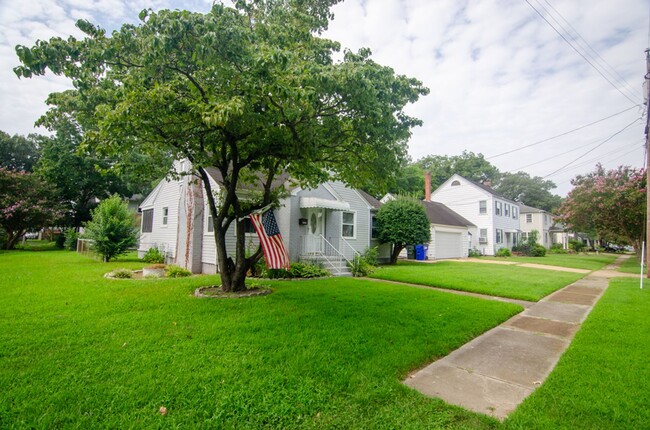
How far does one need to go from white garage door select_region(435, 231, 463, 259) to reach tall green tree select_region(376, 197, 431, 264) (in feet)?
22.8

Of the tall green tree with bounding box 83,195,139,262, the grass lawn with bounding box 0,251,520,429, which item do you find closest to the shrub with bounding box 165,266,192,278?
the grass lawn with bounding box 0,251,520,429

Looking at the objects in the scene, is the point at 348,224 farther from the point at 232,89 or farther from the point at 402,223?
the point at 232,89

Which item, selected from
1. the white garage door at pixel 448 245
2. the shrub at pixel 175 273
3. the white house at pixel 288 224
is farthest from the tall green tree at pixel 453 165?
the shrub at pixel 175 273

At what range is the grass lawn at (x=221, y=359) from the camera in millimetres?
2848

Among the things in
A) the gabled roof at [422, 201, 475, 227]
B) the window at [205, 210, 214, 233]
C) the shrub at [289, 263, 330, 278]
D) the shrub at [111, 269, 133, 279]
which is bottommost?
the shrub at [111, 269, 133, 279]

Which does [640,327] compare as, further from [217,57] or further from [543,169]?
[543,169]

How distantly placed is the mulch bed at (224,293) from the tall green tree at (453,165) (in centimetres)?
4541

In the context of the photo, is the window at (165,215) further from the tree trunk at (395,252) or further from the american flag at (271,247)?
the tree trunk at (395,252)

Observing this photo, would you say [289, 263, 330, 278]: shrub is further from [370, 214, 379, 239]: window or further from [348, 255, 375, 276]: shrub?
[370, 214, 379, 239]: window

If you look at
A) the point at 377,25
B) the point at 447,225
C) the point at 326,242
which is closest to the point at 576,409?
the point at 377,25

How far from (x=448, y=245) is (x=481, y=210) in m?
8.05

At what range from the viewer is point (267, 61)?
424 centimetres

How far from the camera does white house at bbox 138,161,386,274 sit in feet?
40.7

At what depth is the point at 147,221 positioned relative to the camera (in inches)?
722
